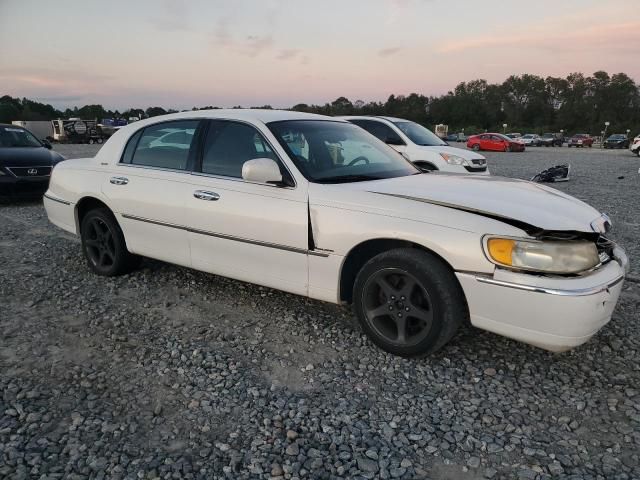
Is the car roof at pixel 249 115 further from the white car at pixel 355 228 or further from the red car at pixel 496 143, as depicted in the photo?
the red car at pixel 496 143

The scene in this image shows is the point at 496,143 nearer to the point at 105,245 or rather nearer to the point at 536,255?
the point at 105,245

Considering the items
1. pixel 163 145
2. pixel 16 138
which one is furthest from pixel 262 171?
pixel 16 138

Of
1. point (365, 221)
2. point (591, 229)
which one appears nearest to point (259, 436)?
point (365, 221)

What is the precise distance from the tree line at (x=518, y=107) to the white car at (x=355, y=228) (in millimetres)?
74653

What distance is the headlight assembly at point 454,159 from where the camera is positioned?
9641 mm

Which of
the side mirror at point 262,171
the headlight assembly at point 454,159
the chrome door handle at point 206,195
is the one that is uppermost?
the side mirror at point 262,171

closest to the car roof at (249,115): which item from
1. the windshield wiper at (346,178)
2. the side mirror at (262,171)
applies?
the side mirror at (262,171)

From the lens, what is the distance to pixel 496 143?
119ft

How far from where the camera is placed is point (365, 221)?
10.5ft

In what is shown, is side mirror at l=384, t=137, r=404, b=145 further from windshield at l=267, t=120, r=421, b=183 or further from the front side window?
the front side window

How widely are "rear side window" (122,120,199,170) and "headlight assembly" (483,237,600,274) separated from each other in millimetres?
2538

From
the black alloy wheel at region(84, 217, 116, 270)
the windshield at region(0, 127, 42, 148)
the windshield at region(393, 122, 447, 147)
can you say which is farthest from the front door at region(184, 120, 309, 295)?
the windshield at region(0, 127, 42, 148)

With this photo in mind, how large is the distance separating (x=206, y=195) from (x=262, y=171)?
0.65m

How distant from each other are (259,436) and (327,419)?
364mm
